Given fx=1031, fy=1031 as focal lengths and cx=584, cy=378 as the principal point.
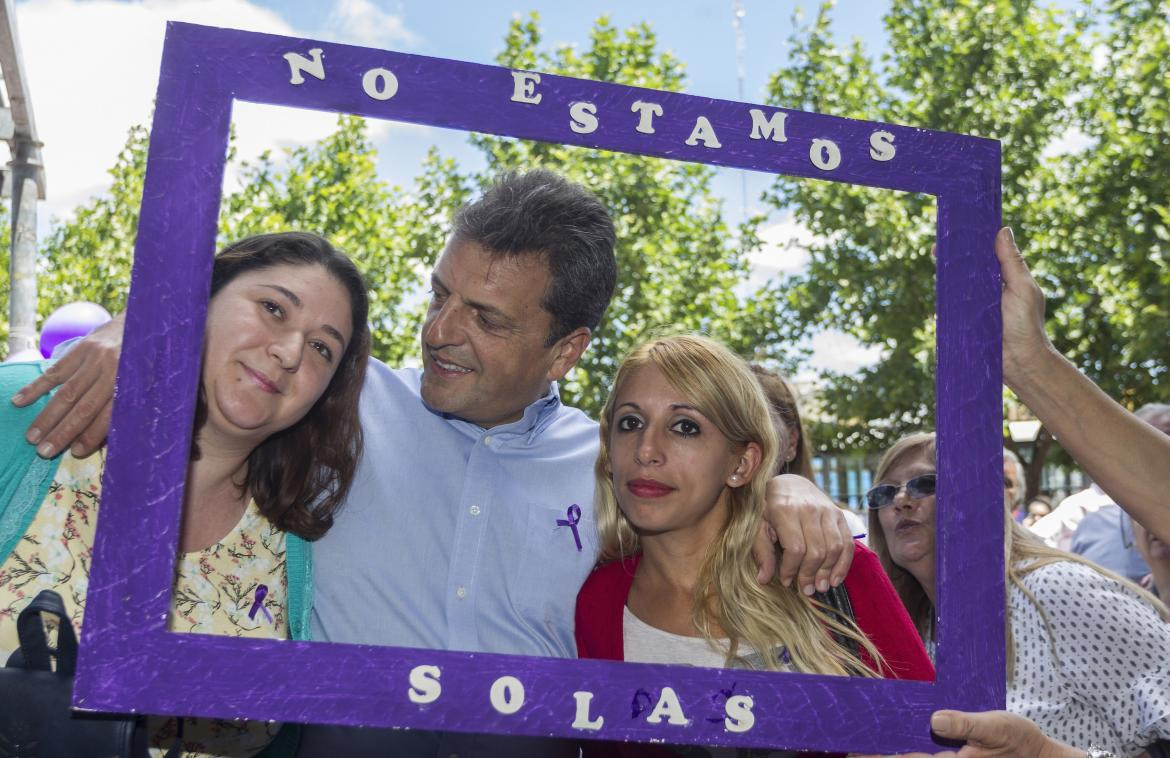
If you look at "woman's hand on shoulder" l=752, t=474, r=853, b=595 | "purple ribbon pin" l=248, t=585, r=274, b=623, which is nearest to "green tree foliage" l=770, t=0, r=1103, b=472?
"woman's hand on shoulder" l=752, t=474, r=853, b=595

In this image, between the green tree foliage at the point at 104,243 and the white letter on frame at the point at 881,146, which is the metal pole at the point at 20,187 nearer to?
the green tree foliage at the point at 104,243

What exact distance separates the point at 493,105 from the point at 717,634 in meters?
1.13

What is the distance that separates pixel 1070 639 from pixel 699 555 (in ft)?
3.99

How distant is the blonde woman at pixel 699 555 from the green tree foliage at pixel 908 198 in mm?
433

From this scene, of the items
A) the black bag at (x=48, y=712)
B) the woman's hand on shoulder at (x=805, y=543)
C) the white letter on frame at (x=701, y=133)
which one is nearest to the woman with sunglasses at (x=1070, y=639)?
the woman's hand on shoulder at (x=805, y=543)

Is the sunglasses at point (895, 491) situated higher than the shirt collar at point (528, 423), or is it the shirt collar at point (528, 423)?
the shirt collar at point (528, 423)

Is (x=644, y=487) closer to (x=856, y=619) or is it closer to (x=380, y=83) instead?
(x=856, y=619)

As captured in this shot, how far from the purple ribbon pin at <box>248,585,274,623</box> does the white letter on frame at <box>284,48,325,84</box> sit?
1.01 m

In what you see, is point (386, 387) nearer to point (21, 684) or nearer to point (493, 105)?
point (493, 105)

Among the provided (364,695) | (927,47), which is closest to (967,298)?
(364,695)

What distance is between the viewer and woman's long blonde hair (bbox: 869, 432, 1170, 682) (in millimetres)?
2646

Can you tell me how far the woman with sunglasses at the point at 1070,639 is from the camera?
8.68ft

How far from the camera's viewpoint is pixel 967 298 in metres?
2.03

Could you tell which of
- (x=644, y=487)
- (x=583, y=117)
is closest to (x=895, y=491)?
(x=644, y=487)
